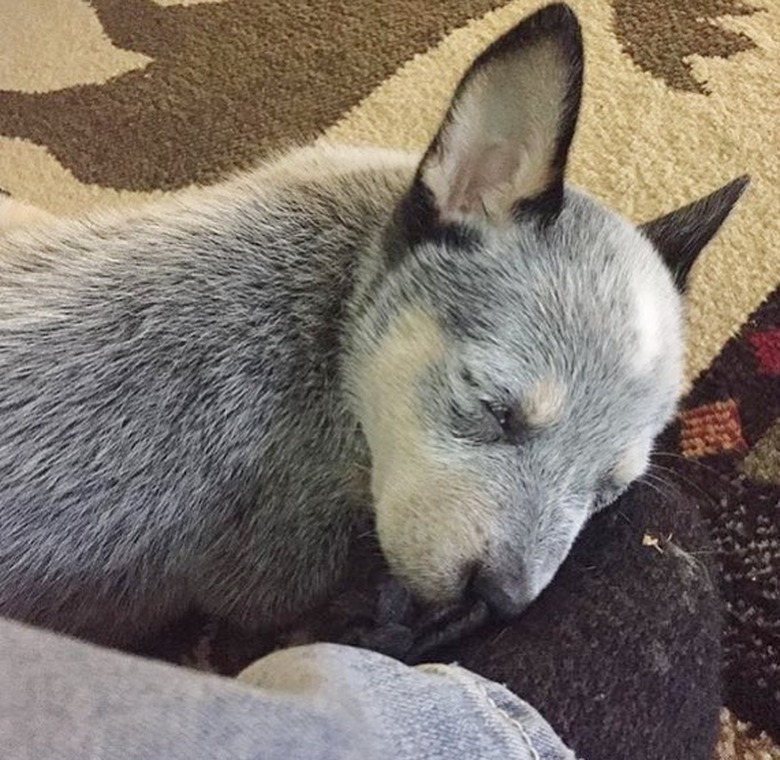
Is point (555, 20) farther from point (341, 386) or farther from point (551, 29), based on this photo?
point (341, 386)

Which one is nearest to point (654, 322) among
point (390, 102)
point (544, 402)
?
point (544, 402)

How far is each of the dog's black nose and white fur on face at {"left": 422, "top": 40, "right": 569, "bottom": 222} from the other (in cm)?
40

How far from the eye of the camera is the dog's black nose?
49.4 inches

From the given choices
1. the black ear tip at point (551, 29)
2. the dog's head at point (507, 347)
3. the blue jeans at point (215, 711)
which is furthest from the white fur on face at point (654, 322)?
the blue jeans at point (215, 711)

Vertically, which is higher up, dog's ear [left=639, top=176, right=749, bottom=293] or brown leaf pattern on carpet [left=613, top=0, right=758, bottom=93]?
dog's ear [left=639, top=176, right=749, bottom=293]

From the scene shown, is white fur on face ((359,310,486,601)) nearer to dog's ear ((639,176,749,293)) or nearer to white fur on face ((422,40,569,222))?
white fur on face ((422,40,569,222))

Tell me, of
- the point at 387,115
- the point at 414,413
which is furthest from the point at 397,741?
the point at 387,115

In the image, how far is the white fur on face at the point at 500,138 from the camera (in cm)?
132

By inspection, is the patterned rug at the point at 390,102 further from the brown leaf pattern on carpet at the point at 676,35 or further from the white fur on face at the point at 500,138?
the white fur on face at the point at 500,138

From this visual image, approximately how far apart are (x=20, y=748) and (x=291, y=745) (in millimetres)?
185

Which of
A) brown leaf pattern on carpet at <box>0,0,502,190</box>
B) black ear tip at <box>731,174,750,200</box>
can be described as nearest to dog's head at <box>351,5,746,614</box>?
black ear tip at <box>731,174,750,200</box>

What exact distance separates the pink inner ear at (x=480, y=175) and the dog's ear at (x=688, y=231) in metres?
0.22

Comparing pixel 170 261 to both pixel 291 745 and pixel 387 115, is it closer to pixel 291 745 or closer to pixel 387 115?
pixel 291 745

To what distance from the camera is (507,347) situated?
132 cm
